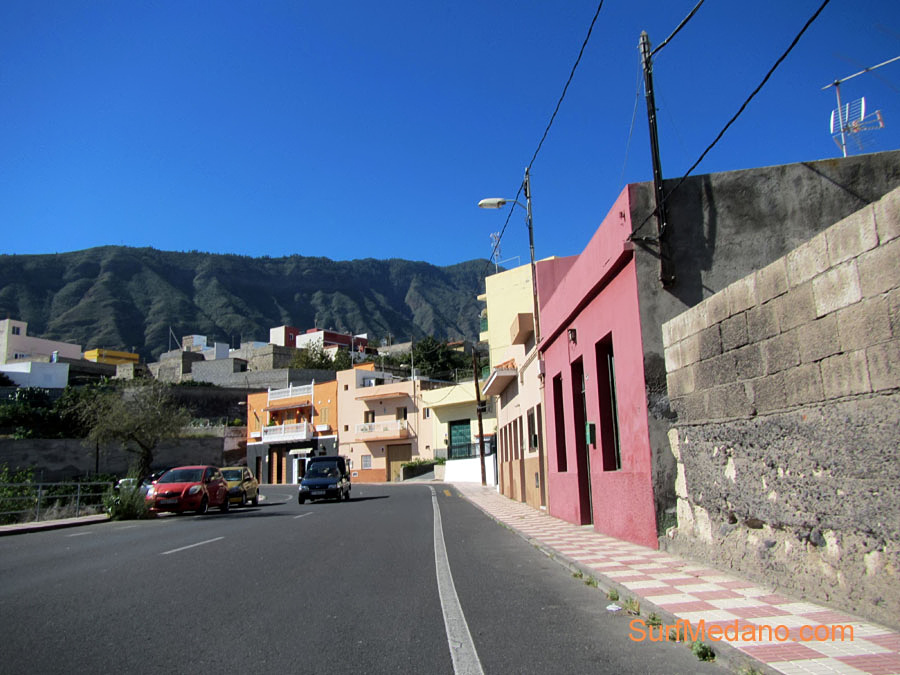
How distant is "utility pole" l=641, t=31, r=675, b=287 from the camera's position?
9.56 m

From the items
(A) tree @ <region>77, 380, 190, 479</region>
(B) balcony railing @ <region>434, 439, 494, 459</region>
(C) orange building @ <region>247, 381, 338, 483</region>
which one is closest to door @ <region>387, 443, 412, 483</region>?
(B) balcony railing @ <region>434, 439, 494, 459</region>

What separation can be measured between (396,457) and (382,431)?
3.06 m

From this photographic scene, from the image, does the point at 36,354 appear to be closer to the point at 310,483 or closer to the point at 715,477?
the point at 310,483

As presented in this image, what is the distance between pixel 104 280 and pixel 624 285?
21437cm

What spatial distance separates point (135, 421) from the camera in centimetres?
2959

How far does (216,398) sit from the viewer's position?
73938 mm

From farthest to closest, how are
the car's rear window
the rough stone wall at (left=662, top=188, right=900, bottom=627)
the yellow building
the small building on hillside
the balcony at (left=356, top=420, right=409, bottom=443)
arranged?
1. the yellow building
2. the small building on hillside
3. the balcony at (left=356, top=420, right=409, bottom=443)
4. the car's rear window
5. the rough stone wall at (left=662, top=188, right=900, bottom=627)

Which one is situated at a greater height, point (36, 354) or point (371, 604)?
point (36, 354)

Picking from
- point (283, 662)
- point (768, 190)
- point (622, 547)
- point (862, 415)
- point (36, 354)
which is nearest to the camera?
point (283, 662)

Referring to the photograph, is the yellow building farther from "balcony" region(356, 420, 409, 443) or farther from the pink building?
the pink building

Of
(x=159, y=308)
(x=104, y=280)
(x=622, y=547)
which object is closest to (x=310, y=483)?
(x=622, y=547)

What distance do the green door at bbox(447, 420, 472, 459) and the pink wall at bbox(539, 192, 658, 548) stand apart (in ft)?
128

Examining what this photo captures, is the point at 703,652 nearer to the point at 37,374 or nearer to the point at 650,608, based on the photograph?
the point at 650,608

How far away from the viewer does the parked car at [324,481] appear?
27297mm
